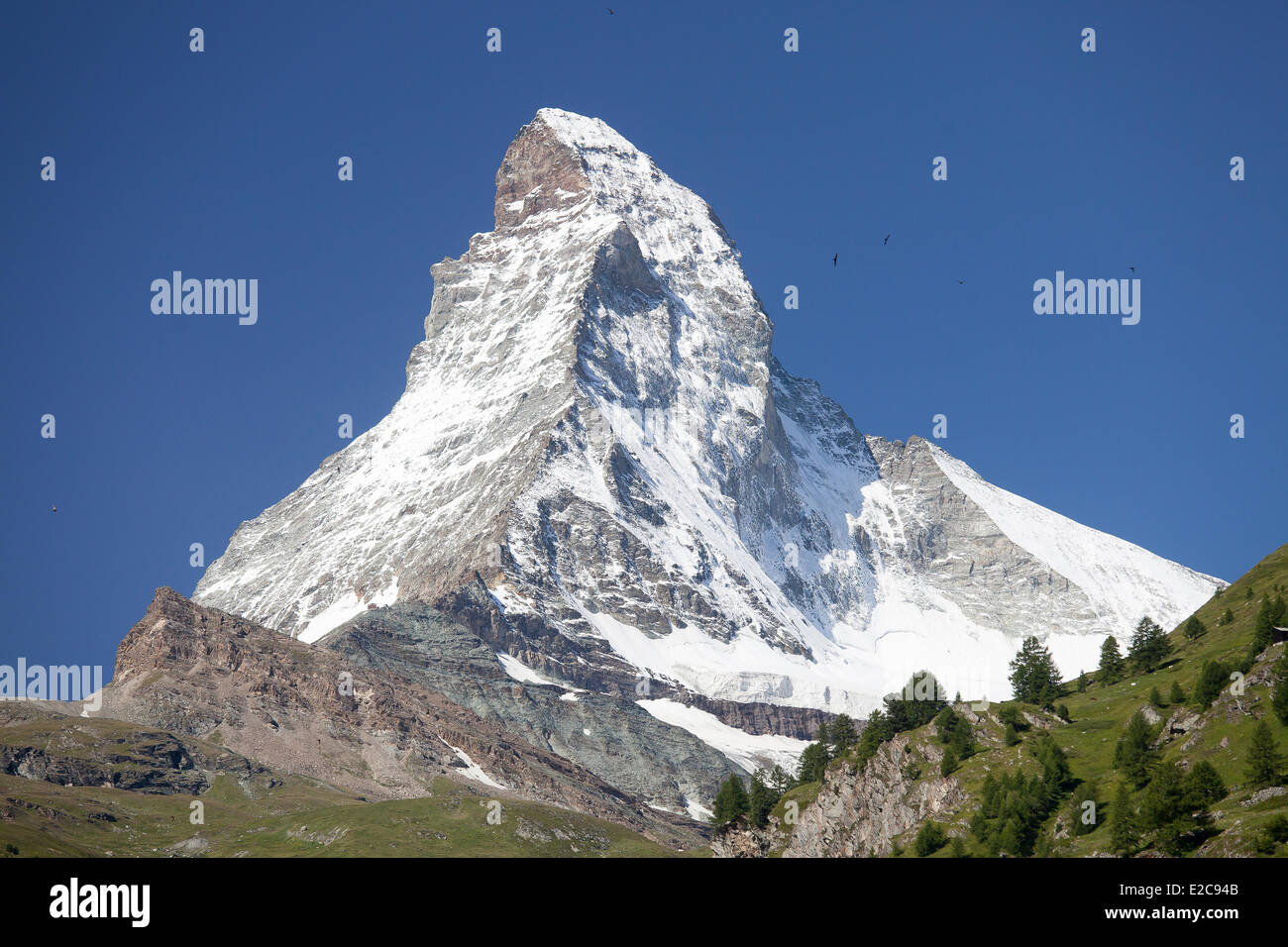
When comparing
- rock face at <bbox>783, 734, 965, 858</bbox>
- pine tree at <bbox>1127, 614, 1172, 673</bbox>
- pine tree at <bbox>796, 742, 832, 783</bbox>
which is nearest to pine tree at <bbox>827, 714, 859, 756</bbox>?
pine tree at <bbox>796, 742, 832, 783</bbox>

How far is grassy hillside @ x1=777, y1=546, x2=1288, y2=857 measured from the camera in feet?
300

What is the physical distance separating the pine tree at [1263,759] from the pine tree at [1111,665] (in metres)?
49.3

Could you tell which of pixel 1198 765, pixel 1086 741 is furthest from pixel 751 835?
pixel 1198 765

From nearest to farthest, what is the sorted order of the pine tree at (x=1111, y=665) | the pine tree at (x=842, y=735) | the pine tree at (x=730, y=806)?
the pine tree at (x=730, y=806), the pine tree at (x=1111, y=665), the pine tree at (x=842, y=735)

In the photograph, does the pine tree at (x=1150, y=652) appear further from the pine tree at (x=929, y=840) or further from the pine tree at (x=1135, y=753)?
the pine tree at (x=929, y=840)

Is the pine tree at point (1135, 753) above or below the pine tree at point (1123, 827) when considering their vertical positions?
above

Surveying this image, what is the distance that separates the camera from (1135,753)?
105938mm

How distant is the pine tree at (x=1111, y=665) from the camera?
5729 inches

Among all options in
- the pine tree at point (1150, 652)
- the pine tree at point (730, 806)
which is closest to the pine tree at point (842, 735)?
the pine tree at point (730, 806)

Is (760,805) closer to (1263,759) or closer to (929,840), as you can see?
(929,840)

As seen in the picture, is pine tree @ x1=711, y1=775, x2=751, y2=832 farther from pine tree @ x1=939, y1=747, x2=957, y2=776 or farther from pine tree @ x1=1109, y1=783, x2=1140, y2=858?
pine tree @ x1=1109, y1=783, x2=1140, y2=858

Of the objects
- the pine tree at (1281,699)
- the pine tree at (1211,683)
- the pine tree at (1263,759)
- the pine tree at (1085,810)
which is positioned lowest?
the pine tree at (1085,810)
